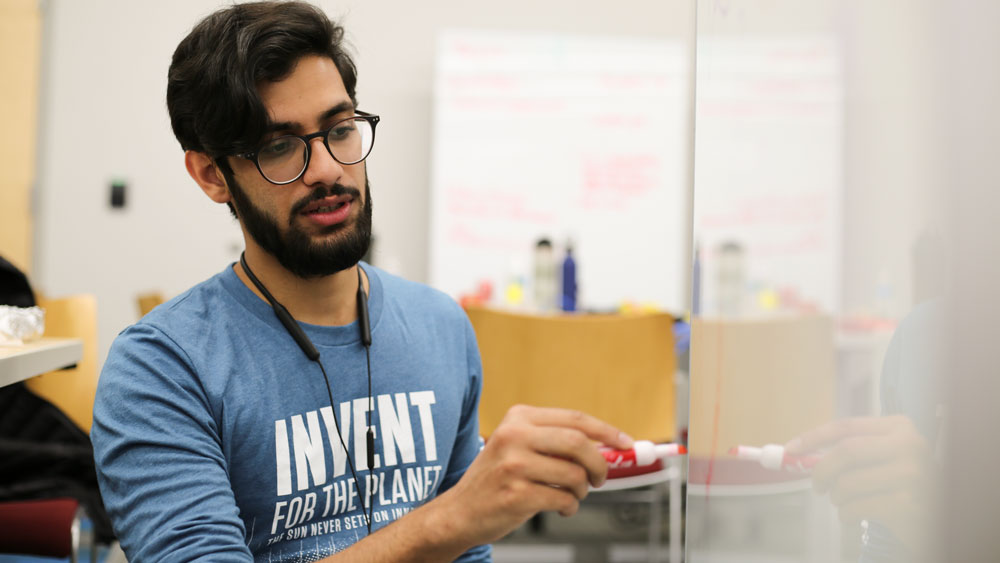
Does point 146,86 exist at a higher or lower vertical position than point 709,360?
higher

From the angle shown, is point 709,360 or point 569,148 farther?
point 569,148

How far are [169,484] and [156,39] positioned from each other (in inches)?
154

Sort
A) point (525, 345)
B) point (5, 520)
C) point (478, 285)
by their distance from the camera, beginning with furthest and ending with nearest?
1. point (478, 285)
2. point (525, 345)
3. point (5, 520)

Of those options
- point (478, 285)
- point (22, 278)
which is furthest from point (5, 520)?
point (478, 285)

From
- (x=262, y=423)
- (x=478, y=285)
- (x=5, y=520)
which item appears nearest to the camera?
(x=262, y=423)

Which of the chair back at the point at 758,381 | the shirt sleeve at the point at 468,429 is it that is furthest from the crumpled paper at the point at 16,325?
the chair back at the point at 758,381

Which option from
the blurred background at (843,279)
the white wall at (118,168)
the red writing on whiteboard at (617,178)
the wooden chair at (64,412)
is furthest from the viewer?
the red writing on whiteboard at (617,178)

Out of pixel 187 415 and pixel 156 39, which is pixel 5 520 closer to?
pixel 187 415

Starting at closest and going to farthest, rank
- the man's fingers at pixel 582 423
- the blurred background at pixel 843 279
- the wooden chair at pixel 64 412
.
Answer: the blurred background at pixel 843 279
the man's fingers at pixel 582 423
the wooden chair at pixel 64 412

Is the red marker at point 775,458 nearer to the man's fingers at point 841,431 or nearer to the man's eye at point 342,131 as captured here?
the man's fingers at point 841,431

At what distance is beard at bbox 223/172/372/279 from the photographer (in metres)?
0.92

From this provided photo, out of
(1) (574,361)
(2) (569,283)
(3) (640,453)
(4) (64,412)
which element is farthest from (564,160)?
(3) (640,453)

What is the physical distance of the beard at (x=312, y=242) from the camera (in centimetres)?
92

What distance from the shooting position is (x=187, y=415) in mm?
804
